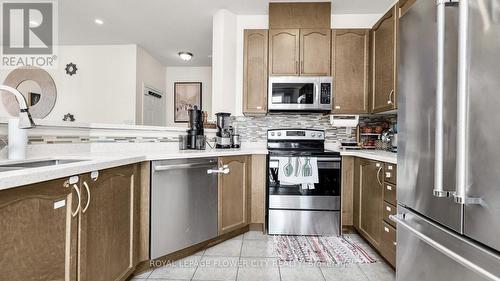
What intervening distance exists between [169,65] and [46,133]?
4.11 metres

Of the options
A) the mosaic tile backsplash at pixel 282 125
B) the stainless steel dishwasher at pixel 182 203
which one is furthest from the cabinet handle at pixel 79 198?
the mosaic tile backsplash at pixel 282 125

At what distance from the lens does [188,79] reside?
5602 millimetres

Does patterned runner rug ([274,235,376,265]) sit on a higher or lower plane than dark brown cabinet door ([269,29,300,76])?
lower

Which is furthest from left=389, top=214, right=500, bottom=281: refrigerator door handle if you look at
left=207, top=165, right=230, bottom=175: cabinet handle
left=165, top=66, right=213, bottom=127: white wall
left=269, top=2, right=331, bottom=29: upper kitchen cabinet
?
left=165, top=66, right=213, bottom=127: white wall

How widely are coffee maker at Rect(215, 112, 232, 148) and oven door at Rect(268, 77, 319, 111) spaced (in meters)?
0.57

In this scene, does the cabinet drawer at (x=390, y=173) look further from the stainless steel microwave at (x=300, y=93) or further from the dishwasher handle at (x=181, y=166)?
the dishwasher handle at (x=181, y=166)

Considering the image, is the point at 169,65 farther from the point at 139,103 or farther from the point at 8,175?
the point at 8,175

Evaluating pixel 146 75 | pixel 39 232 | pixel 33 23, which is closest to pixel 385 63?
pixel 39 232

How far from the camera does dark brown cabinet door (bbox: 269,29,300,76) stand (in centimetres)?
289

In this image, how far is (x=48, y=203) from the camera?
988 mm

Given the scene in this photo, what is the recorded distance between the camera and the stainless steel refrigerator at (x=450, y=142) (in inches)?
29.8

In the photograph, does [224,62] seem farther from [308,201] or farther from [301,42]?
[308,201]

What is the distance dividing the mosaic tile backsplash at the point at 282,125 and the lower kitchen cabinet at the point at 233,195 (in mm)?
732

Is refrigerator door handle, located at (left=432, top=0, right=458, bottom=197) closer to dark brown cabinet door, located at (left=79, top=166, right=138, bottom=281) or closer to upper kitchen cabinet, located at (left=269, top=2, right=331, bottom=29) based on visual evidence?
dark brown cabinet door, located at (left=79, top=166, right=138, bottom=281)
